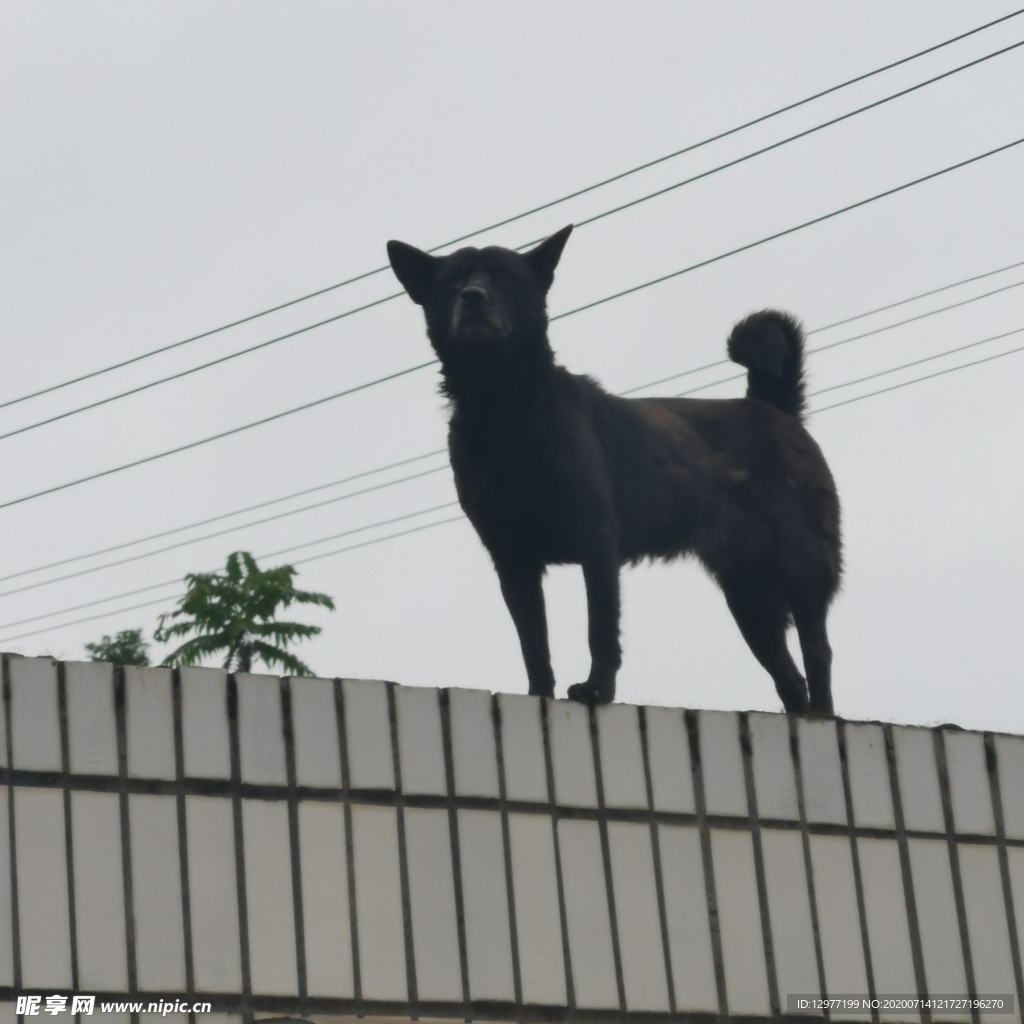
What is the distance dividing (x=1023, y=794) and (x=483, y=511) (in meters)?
2.43

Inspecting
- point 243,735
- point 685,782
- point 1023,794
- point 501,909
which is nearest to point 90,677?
point 243,735

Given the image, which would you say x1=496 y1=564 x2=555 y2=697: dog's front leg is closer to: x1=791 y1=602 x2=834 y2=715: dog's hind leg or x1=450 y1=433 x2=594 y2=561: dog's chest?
x1=450 y1=433 x2=594 y2=561: dog's chest

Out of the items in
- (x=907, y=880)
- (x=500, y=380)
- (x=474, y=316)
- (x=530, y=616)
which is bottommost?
(x=907, y=880)

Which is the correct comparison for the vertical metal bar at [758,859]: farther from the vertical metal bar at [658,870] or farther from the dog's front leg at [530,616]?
the dog's front leg at [530,616]

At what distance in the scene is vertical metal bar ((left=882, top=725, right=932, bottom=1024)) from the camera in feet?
19.0

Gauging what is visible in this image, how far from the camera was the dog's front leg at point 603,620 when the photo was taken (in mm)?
7047

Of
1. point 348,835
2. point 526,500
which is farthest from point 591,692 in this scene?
point 348,835

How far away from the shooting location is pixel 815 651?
26.3 feet

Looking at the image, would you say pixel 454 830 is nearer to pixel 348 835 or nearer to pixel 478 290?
pixel 348 835

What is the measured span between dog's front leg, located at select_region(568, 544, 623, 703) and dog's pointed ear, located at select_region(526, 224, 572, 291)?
3.89 ft

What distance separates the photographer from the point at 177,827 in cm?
493

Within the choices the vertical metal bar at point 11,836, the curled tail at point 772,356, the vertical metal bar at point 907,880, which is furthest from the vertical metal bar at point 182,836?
the curled tail at point 772,356

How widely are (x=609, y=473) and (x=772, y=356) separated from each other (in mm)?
1251

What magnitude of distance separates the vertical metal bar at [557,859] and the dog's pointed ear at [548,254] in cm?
261
